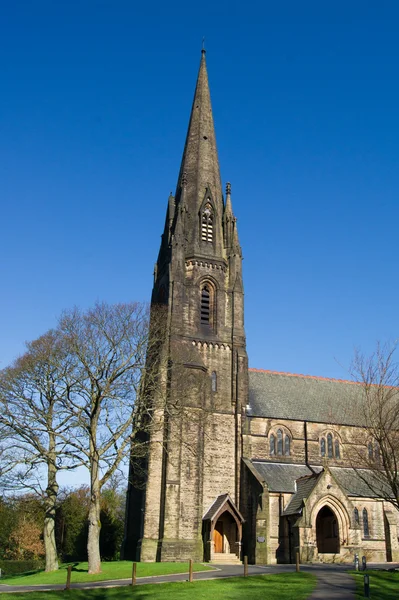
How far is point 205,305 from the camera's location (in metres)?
45.1

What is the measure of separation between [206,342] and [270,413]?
25.6 ft

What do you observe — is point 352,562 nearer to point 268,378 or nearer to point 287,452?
point 287,452

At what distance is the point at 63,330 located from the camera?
33.0 meters

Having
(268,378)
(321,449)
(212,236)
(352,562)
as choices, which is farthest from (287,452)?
(212,236)

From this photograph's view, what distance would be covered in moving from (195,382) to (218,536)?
10.4 meters

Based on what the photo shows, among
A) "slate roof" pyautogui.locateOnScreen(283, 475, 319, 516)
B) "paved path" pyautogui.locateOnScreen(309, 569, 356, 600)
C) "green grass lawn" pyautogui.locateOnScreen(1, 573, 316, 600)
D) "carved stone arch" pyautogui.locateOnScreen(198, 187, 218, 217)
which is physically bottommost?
"green grass lawn" pyautogui.locateOnScreen(1, 573, 316, 600)

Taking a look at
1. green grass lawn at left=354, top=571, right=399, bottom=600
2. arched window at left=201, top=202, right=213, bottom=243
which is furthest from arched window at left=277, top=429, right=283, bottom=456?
green grass lawn at left=354, top=571, right=399, bottom=600

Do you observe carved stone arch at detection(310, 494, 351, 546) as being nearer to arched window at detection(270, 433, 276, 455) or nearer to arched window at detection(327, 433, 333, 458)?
arched window at detection(270, 433, 276, 455)

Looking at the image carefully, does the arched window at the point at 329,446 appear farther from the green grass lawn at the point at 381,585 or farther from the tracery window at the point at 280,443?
the green grass lawn at the point at 381,585

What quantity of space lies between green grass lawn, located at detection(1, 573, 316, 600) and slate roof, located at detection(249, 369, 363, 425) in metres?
20.6

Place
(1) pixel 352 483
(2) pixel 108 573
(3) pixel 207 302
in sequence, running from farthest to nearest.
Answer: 1. (3) pixel 207 302
2. (1) pixel 352 483
3. (2) pixel 108 573

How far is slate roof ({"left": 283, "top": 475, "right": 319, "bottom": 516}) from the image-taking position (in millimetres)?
37969

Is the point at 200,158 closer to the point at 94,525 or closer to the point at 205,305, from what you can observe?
the point at 205,305

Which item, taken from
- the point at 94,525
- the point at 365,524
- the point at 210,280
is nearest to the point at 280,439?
the point at 365,524
